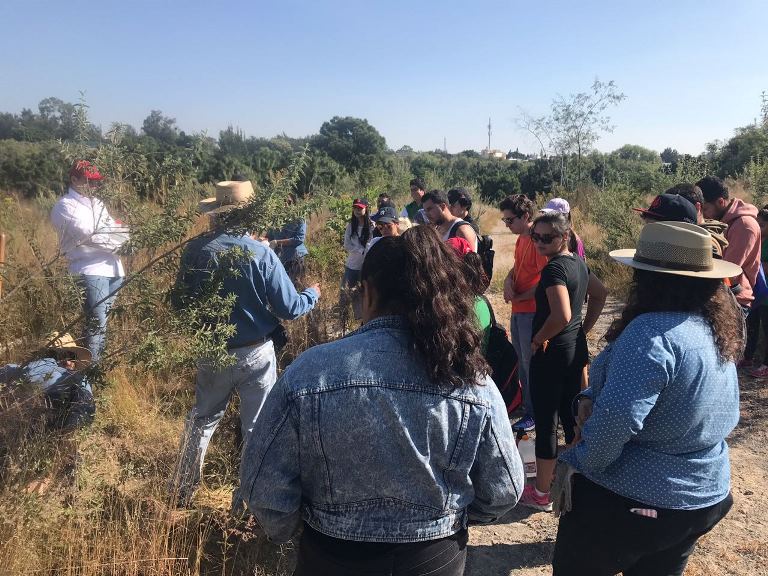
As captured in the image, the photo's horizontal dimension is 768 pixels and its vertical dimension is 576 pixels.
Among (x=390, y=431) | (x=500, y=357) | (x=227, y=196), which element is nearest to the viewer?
(x=390, y=431)

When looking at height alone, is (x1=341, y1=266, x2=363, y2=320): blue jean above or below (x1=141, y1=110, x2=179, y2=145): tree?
below

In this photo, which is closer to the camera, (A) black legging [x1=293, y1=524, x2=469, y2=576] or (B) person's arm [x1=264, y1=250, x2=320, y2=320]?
(A) black legging [x1=293, y1=524, x2=469, y2=576]

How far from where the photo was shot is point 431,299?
130cm

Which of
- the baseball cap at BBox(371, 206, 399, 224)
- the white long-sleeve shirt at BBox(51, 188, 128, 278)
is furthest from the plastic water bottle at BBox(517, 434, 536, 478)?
the white long-sleeve shirt at BBox(51, 188, 128, 278)

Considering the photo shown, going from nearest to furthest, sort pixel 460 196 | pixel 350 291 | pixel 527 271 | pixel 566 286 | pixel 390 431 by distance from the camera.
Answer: pixel 390 431, pixel 566 286, pixel 527 271, pixel 460 196, pixel 350 291

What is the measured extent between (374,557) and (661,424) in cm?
98

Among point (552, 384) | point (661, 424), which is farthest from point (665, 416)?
point (552, 384)

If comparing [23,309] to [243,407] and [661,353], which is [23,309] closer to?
[243,407]

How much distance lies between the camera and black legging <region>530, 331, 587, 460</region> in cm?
290

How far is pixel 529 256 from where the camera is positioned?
361 centimetres

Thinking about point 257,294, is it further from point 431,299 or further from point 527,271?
point 527,271

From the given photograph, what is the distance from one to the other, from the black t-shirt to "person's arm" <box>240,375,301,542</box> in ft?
6.28

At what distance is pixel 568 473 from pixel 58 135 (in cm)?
243

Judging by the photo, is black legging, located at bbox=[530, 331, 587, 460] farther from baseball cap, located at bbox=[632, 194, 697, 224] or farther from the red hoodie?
the red hoodie
